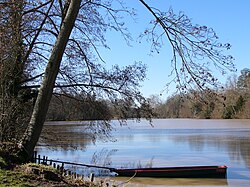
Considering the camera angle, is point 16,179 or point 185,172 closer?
point 16,179

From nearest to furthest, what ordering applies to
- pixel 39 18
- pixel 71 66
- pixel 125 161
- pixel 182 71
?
pixel 182 71
pixel 39 18
pixel 71 66
pixel 125 161

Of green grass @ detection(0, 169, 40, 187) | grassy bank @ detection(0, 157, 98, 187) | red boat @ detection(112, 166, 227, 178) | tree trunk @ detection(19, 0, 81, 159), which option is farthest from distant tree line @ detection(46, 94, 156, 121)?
green grass @ detection(0, 169, 40, 187)

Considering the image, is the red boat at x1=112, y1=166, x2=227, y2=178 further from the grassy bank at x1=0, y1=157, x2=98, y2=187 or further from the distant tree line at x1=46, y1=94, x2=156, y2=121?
the grassy bank at x1=0, y1=157, x2=98, y2=187

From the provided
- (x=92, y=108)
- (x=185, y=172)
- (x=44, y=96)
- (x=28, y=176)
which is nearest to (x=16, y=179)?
(x=28, y=176)

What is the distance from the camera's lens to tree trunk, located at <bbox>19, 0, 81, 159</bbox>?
6.20 meters

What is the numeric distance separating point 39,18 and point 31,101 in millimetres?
2519

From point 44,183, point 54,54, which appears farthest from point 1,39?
point 44,183

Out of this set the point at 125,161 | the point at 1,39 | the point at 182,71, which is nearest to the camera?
the point at 182,71

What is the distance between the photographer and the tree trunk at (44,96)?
6.20m

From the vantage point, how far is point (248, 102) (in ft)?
198

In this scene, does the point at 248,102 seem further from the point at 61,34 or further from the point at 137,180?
the point at 61,34

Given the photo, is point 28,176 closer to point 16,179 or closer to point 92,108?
point 16,179

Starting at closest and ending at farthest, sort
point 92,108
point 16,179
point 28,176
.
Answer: point 16,179 < point 28,176 < point 92,108

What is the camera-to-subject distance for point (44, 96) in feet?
20.5
